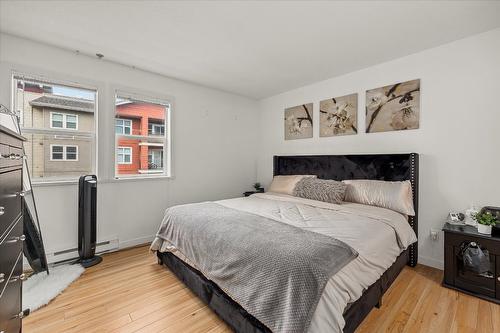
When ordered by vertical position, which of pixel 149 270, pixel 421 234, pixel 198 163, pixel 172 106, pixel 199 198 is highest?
pixel 172 106

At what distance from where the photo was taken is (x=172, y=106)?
11.5 ft

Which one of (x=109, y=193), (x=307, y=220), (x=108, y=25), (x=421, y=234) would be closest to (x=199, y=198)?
(x=109, y=193)

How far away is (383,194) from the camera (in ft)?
8.45

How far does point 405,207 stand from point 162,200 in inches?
126

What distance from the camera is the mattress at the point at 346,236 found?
1211 millimetres

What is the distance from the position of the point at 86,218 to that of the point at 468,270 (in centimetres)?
395

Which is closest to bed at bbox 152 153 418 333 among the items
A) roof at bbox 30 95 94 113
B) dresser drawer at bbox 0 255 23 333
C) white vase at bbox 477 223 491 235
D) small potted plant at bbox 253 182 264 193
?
white vase at bbox 477 223 491 235

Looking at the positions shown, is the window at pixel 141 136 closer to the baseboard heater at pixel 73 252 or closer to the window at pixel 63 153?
the window at pixel 63 153

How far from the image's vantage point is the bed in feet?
4.24

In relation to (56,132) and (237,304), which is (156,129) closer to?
(56,132)

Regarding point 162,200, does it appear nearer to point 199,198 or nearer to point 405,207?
point 199,198

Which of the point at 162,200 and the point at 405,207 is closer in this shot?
the point at 405,207

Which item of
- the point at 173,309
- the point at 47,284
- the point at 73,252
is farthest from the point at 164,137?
the point at 173,309

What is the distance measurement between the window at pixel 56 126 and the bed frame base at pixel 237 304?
1817 millimetres
